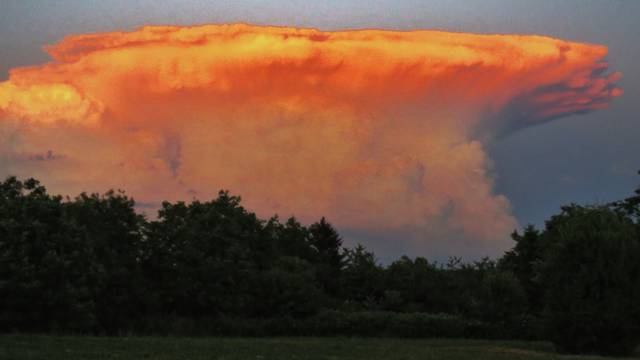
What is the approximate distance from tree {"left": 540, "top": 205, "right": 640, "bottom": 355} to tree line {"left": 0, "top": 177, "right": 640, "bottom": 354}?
0.08 m

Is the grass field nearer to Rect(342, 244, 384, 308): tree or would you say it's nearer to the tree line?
the tree line

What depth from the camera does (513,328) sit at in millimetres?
87125

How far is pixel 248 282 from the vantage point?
97.8 metres

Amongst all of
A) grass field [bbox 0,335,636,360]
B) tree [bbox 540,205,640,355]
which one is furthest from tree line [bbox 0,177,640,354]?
grass field [bbox 0,335,636,360]

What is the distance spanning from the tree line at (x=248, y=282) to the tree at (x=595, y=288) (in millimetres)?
77

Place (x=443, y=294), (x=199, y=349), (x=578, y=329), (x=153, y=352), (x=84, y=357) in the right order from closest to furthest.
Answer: (x=84, y=357)
(x=153, y=352)
(x=199, y=349)
(x=578, y=329)
(x=443, y=294)

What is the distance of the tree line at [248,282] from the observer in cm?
6131

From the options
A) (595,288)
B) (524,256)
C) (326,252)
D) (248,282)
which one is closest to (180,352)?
(595,288)

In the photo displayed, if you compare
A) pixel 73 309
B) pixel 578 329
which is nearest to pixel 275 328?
pixel 73 309

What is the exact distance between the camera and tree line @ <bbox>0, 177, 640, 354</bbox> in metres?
61.3

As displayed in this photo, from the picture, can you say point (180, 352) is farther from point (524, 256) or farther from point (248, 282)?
point (524, 256)

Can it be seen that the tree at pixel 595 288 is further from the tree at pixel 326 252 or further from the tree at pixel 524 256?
the tree at pixel 326 252

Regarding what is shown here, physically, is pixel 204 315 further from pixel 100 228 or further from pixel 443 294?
pixel 443 294

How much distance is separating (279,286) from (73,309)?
2811 centimetres
